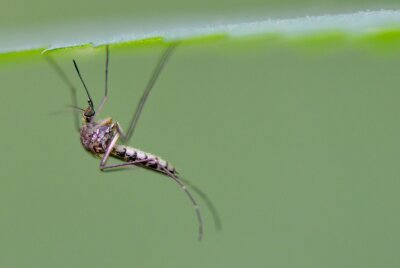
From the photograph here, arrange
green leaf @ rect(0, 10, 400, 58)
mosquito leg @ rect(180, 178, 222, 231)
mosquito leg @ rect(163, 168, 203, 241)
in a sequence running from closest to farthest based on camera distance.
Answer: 1. green leaf @ rect(0, 10, 400, 58)
2. mosquito leg @ rect(180, 178, 222, 231)
3. mosquito leg @ rect(163, 168, 203, 241)

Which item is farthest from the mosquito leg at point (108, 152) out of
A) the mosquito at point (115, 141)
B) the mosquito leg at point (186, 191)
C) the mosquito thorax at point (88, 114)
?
the mosquito leg at point (186, 191)

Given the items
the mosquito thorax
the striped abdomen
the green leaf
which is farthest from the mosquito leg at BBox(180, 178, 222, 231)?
the green leaf

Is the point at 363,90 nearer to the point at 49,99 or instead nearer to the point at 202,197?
the point at 202,197

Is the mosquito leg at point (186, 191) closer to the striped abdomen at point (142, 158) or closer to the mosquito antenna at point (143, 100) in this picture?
the striped abdomen at point (142, 158)

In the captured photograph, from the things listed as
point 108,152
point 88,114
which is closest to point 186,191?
point 108,152

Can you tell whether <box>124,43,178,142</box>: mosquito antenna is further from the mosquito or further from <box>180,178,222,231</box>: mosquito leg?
<box>180,178,222,231</box>: mosquito leg

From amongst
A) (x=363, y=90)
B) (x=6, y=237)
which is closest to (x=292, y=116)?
(x=363, y=90)

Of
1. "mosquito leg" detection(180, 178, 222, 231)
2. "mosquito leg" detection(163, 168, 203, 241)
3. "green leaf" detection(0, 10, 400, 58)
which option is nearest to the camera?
"green leaf" detection(0, 10, 400, 58)

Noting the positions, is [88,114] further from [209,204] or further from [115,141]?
[209,204]

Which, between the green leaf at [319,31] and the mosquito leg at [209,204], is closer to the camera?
the green leaf at [319,31]
